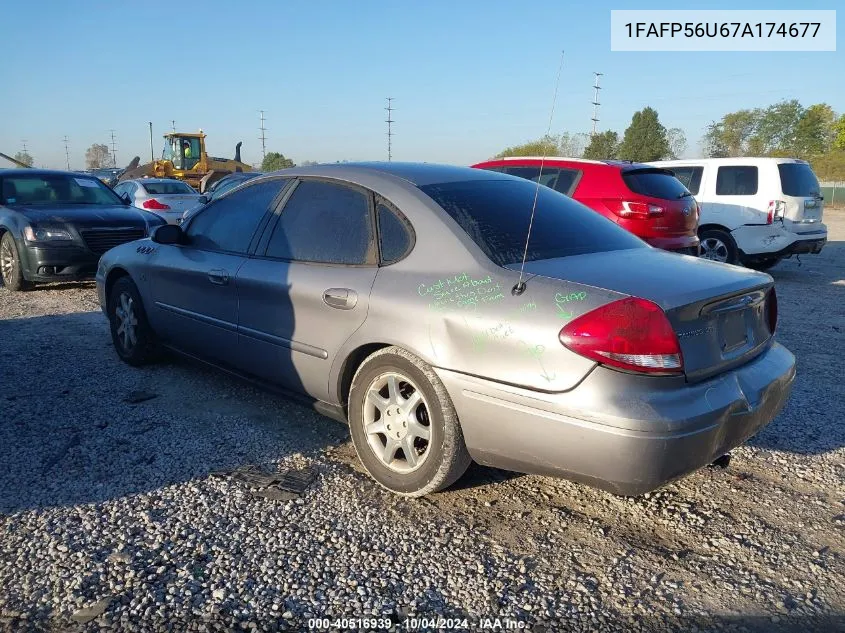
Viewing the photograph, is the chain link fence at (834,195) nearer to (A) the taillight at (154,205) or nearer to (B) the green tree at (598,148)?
(B) the green tree at (598,148)

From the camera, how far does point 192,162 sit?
101 ft

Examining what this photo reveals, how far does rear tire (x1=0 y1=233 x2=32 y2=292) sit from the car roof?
5.91m

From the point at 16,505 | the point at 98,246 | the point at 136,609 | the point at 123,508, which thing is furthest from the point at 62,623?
the point at 98,246

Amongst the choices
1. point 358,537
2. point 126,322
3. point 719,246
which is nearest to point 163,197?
point 126,322

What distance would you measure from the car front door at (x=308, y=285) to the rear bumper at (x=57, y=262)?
205 inches

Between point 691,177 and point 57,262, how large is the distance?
9.32 m

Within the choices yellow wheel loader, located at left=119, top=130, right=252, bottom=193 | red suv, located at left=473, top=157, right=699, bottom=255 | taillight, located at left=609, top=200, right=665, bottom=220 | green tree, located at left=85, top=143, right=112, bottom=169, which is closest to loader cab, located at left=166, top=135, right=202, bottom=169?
yellow wheel loader, located at left=119, top=130, right=252, bottom=193

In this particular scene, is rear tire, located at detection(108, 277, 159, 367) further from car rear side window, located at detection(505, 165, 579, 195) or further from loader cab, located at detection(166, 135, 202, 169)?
loader cab, located at detection(166, 135, 202, 169)

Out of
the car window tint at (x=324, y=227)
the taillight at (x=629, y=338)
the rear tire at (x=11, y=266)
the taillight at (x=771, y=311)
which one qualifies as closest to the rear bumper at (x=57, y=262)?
the rear tire at (x=11, y=266)

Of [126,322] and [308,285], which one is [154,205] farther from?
[308,285]

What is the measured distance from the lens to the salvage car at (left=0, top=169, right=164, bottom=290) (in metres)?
8.19

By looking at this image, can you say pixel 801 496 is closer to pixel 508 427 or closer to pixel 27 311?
pixel 508 427

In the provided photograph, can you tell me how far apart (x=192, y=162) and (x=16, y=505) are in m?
30.0

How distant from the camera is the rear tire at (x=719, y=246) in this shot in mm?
10703
